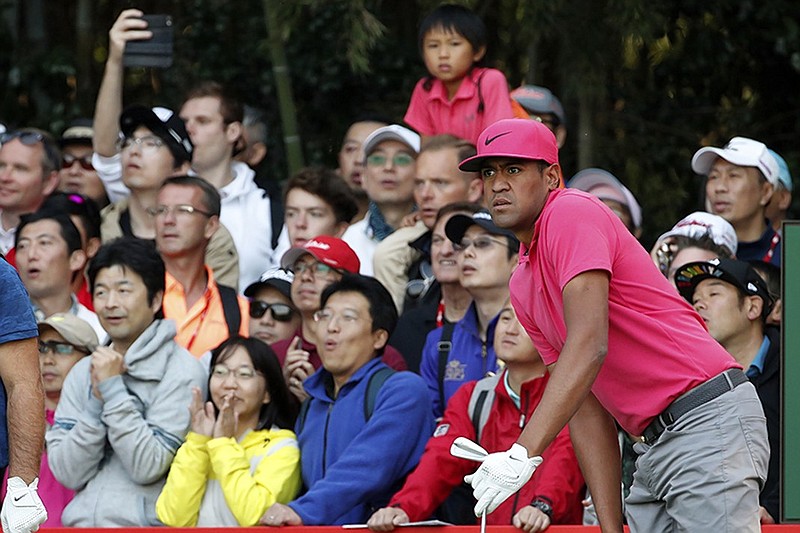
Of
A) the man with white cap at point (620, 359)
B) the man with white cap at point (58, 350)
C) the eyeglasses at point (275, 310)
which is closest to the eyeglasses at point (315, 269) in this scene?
the eyeglasses at point (275, 310)

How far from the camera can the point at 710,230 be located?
7.36 meters

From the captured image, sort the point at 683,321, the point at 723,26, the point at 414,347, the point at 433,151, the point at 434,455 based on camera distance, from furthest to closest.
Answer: the point at 723,26
the point at 433,151
the point at 414,347
the point at 434,455
the point at 683,321

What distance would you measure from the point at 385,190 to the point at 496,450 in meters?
2.47

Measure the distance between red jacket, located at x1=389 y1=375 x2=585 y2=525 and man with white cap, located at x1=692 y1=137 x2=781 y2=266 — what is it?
6.48 feet

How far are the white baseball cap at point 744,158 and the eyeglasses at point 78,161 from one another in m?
3.78

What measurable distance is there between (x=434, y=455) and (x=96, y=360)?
1.66m

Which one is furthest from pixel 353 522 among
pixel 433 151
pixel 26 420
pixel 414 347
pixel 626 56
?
pixel 626 56

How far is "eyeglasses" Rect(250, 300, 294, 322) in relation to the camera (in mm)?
7824

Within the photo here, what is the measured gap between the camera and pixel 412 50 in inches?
439

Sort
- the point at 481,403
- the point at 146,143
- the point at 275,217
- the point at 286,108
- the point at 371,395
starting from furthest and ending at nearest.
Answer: the point at 286,108, the point at 275,217, the point at 146,143, the point at 371,395, the point at 481,403

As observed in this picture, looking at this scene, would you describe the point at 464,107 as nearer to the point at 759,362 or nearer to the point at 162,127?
the point at 162,127

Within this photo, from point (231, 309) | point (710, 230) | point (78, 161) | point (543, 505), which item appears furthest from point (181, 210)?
point (543, 505)

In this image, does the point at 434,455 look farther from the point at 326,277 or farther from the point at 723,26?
the point at 723,26

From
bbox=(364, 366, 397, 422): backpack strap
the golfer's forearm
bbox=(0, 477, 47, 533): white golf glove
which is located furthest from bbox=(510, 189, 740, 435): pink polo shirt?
bbox=(0, 477, 47, 533): white golf glove
